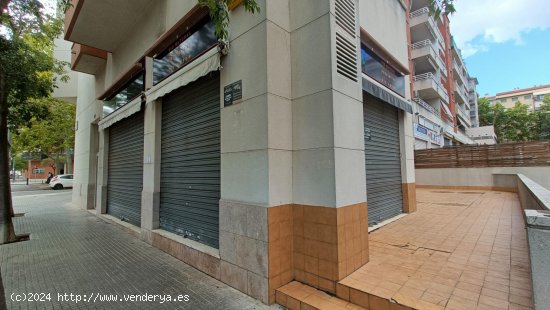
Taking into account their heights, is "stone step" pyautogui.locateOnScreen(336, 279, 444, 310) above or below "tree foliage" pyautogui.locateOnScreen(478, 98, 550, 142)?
below

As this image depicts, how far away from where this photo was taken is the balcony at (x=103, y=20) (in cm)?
712

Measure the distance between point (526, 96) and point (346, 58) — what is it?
342ft

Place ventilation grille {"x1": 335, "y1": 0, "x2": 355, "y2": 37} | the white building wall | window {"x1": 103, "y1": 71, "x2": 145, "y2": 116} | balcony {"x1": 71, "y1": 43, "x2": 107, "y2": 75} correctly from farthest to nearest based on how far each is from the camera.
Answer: the white building wall < balcony {"x1": 71, "y1": 43, "x2": 107, "y2": 75} < window {"x1": 103, "y1": 71, "x2": 145, "y2": 116} < ventilation grille {"x1": 335, "y1": 0, "x2": 355, "y2": 37}

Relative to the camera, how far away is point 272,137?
3.63m

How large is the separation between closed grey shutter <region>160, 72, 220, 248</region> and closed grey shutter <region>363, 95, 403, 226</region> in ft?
10.8

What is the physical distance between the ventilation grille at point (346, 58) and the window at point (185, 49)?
2.24 meters

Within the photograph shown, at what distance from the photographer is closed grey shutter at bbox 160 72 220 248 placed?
482 centimetres

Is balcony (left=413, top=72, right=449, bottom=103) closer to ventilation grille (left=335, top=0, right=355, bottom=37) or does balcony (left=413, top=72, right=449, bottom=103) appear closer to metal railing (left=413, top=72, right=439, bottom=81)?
metal railing (left=413, top=72, right=439, bottom=81)

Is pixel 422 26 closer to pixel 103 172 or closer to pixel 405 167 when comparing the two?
pixel 405 167

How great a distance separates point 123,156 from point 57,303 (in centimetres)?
652

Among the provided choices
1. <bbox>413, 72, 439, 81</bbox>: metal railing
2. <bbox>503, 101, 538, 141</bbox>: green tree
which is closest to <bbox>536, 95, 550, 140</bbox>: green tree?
<bbox>503, 101, 538, 141</bbox>: green tree

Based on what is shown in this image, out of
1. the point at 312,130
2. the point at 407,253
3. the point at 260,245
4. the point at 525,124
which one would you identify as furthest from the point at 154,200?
the point at 525,124

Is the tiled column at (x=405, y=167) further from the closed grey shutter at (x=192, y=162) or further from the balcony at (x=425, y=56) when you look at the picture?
the balcony at (x=425, y=56)

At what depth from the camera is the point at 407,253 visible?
4262 millimetres
